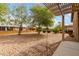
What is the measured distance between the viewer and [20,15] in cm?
601

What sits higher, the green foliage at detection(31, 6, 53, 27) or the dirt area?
the green foliage at detection(31, 6, 53, 27)

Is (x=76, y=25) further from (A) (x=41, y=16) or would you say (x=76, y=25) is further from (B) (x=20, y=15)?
(B) (x=20, y=15)

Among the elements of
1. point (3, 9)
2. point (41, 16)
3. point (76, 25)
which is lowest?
point (76, 25)

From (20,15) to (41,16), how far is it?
382 mm

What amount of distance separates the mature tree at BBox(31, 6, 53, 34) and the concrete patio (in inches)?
18.6

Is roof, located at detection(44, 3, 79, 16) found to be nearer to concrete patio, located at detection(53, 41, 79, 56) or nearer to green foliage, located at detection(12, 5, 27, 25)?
green foliage, located at detection(12, 5, 27, 25)

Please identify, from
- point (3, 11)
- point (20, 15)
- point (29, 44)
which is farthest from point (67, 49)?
point (3, 11)

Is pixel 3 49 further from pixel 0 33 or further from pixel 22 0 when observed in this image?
pixel 22 0

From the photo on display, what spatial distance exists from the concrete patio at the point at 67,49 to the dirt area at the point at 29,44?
0.09 metres

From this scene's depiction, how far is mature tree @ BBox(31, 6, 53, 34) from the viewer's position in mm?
6014

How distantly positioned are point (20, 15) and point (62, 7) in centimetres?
78

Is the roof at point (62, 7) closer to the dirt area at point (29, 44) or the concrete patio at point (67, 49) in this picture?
the dirt area at point (29, 44)

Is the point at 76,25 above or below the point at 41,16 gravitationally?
below

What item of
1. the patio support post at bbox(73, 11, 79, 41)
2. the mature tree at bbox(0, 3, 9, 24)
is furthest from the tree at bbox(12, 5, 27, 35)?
the patio support post at bbox(73, 11, 79, 41)
